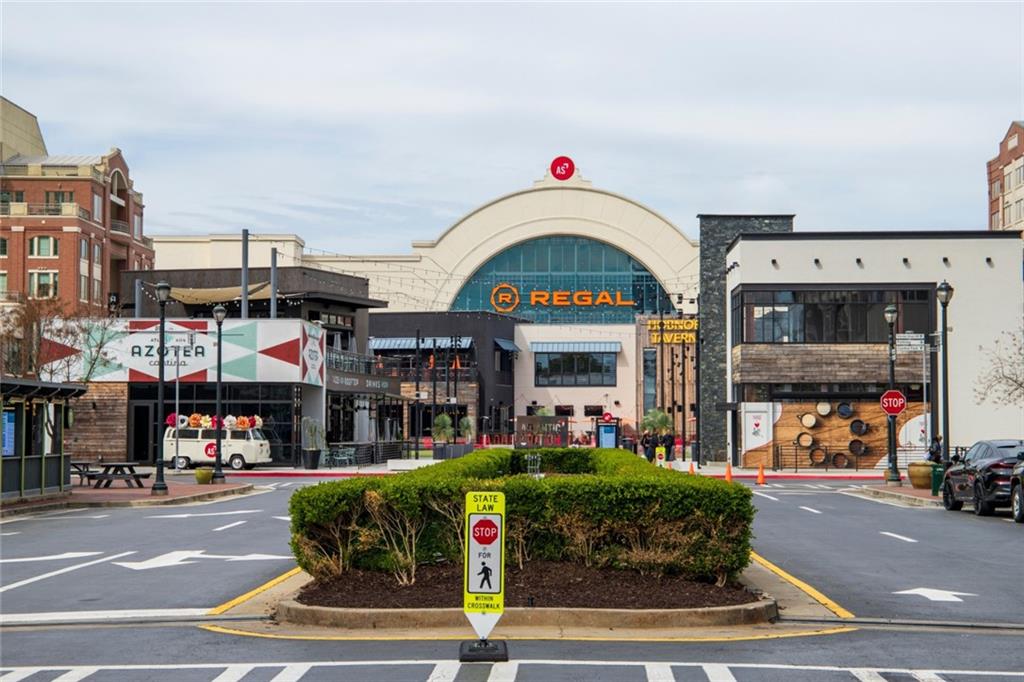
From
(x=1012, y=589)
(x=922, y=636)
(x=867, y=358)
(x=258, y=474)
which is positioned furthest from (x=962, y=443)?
(x=922, y=636)

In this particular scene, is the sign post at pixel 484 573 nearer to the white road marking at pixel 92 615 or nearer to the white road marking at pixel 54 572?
the white road marking at pixel 92 615

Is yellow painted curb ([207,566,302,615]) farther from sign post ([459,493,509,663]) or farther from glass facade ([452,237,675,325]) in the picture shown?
glass facade ([452,237,675,325])

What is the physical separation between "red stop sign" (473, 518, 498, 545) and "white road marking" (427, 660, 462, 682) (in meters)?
1.03

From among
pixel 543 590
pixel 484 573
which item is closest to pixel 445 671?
pixel 484 573

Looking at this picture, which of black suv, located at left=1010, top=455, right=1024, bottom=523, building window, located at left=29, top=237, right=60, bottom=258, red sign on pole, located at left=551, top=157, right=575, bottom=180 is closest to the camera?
black suv, located at left=1010, top=455, right=1024, bottom=523

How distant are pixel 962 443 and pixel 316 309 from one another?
34.2m

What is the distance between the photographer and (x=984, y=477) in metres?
28.5

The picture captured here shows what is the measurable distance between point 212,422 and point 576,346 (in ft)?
156

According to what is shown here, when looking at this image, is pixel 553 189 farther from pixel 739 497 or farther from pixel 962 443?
pixel 739 497

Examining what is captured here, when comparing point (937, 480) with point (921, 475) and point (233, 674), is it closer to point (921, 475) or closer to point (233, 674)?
point (921, 475)

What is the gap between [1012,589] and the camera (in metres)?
15.8

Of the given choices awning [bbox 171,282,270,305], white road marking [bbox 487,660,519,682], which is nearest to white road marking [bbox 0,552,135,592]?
white road marking [bbox 487,660,519,682]

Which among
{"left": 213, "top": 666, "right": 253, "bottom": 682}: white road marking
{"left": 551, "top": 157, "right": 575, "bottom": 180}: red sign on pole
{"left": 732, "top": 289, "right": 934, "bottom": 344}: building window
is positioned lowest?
{"left": 213, "top": 666, "right": 253, "bottom": 682}: white road marking

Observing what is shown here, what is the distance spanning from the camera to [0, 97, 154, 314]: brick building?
282 feet
